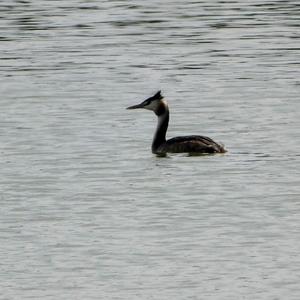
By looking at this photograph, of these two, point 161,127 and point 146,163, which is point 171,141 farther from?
point 146,163

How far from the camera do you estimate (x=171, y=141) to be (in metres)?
25.9

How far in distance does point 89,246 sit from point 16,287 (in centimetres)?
195

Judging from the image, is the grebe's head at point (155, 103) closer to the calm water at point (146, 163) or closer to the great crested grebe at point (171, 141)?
the great crested grebe at point (171, 141)

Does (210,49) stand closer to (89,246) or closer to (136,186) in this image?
(136,186)

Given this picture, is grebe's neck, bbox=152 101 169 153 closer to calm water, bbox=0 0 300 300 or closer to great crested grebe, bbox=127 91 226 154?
great crested grebe, bbox=127 91 226 154

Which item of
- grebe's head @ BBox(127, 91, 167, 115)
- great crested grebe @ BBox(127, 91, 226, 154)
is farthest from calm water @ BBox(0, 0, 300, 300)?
grebe's head @ BBox(127, 91, 167, 115)

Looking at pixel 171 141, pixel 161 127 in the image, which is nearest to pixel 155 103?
pixel 161 127

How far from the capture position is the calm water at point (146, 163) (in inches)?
669

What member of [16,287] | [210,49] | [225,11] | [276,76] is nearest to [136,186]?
[16,287]

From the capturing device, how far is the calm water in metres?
17.0

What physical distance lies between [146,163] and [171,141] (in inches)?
44.7

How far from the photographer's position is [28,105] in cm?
3069

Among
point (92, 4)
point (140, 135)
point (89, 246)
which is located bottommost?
point (92, 4)

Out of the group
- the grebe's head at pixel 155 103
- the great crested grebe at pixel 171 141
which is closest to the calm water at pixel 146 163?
the great crested grebe at pixel 171 141
